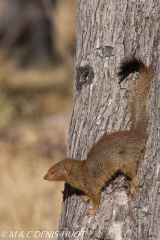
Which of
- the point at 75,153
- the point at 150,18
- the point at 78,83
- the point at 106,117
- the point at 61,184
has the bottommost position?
the point at 61,184

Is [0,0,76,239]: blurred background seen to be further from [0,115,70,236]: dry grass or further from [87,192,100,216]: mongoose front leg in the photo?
[87,192,100,216]: mongoose front leg

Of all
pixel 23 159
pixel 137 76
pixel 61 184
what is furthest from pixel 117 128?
pixel 23 159

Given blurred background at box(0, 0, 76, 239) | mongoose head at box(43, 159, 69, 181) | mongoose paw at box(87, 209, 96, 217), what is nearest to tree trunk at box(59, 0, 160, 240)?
mongoose paw at box(87, 209, 96, 217)

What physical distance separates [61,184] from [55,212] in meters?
0.62

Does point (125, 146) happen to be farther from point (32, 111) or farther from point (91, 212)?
point (32, 111)

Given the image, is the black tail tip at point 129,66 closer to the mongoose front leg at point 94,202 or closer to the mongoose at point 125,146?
the mongoose at point 125,146

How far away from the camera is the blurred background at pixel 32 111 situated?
6027 mm

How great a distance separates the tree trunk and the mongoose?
38mm

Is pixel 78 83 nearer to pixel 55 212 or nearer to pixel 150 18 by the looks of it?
pixel 150 18

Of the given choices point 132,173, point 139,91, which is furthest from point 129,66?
point 132,173

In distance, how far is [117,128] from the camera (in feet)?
9.96

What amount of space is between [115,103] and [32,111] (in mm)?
5317

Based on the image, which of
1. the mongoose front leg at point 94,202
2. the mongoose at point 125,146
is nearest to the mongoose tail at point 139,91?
the mongoose at point 125,146

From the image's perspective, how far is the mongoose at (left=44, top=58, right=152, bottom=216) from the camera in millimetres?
2951
